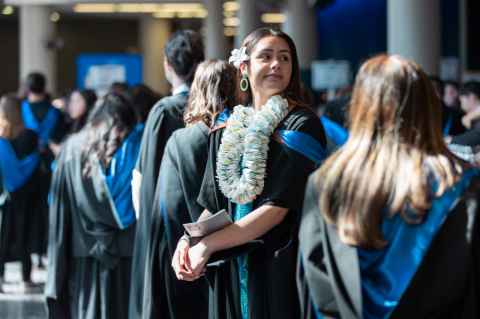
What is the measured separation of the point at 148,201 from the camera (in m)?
5.57

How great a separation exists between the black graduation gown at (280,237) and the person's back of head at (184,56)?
1.67m

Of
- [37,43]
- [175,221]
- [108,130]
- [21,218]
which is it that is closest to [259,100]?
[175,221]

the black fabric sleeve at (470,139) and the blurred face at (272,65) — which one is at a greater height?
the blurred face at (272,65)

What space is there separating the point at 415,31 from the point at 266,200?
25.5 ft

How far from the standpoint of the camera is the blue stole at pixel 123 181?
21.1 ft

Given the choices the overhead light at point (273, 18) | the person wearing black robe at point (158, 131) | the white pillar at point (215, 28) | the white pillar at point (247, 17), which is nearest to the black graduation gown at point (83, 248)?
the person wearing black robe at point (158, 131)

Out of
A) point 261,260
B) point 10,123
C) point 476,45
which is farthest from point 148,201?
point 476,45

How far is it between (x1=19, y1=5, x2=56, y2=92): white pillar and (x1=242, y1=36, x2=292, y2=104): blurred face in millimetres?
21528

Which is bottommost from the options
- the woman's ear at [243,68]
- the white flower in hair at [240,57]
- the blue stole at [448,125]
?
the blue stole at [448,125]

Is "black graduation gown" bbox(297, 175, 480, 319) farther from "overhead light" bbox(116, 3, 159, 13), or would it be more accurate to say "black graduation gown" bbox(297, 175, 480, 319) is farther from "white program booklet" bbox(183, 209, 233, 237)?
"overhead light" bbox(116, 3, 159, 13)

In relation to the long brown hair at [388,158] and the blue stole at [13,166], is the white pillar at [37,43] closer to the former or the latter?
the blue stole at [13,166]

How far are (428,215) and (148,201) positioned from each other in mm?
2764

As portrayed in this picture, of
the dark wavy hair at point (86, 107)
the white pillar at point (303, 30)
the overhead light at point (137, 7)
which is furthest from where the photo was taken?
the overhead light at point (137, 7)

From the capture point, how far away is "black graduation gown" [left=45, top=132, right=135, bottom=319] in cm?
648
